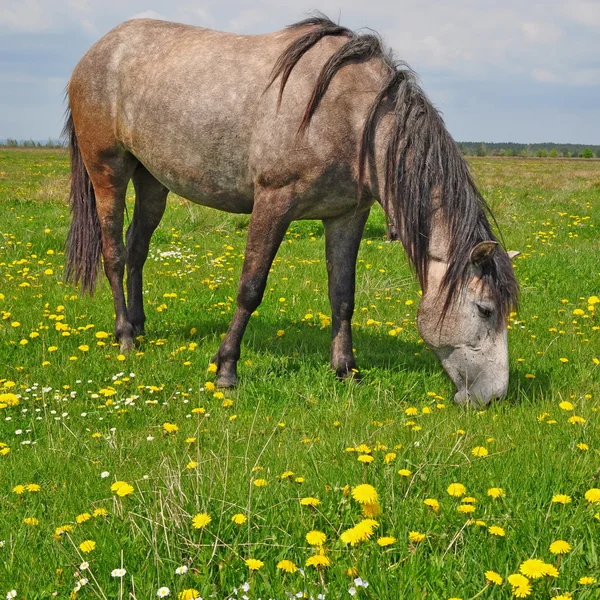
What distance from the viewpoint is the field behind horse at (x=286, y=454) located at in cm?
239

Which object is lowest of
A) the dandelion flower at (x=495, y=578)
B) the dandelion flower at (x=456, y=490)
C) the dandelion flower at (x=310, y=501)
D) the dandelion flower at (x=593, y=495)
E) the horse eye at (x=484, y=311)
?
the dandelion flower at (x=495, y=578)

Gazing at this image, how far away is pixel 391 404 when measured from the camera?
15.3 feet

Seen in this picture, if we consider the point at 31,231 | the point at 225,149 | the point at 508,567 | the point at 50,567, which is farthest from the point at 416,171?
the point at 31,231

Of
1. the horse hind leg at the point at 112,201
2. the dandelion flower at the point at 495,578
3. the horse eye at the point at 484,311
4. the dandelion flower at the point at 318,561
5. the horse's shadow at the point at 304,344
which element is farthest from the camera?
the horse hind leg at the point at 112,201

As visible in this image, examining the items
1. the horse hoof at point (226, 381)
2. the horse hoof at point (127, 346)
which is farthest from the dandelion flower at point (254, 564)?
the horse hoof at point (127, 346)

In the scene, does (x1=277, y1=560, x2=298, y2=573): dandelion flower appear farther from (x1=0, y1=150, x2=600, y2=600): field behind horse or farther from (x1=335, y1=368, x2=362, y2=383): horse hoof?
(x1=335, y1=368, x2=362, y2=383): horse hoof

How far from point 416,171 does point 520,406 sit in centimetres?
173

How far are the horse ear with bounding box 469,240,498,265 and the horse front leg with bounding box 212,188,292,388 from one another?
1.42 metres

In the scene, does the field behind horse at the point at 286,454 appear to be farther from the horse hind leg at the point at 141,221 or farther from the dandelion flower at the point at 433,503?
the horse hind leg at the point at 141,221

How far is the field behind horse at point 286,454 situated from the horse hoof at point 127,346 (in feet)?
0.43

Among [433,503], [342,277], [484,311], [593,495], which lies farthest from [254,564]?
[342,277]

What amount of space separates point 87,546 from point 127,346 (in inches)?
148

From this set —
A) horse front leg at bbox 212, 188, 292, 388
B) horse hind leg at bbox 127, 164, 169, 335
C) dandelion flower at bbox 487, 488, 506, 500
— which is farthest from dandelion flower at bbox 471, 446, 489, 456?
horse hind leg at bbox 127, 164, 169, 335

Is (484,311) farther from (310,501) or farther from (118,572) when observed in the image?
(118,572)
